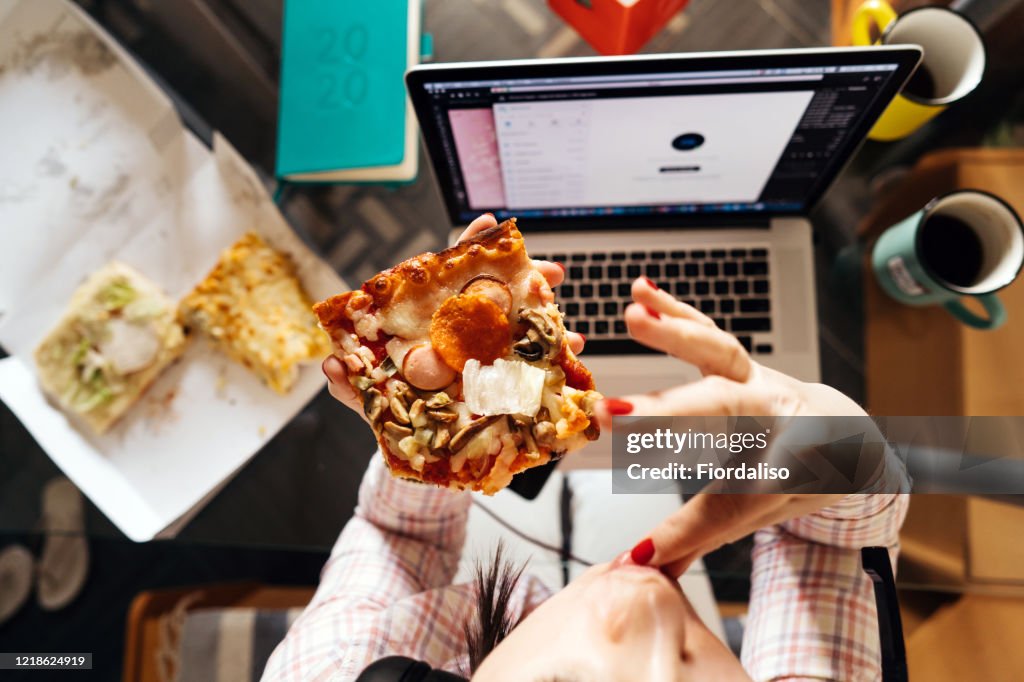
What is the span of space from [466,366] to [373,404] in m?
0.10

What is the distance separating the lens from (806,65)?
71 centimetres

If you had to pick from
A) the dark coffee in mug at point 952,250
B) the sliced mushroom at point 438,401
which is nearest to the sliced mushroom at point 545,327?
the sliced mushroom at point 438,401

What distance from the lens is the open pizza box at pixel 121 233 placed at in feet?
3.70

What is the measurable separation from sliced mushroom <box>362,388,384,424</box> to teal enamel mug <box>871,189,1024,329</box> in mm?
793

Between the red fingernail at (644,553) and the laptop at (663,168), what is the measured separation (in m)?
0.29

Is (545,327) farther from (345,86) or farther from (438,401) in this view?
(345,86)

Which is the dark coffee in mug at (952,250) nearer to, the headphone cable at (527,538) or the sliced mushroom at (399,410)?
the headphone cable at (527,538)

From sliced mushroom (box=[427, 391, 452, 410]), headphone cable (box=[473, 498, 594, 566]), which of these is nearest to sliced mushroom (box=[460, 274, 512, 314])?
sliced mushroom (box=[427, 391, 452, 410])

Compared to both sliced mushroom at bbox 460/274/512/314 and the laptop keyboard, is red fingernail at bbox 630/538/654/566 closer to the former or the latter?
sliced mushroom at bbox 460/274/512/314

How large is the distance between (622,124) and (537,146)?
0.38ft

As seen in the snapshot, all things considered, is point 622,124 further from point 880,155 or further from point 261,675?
point 261,675

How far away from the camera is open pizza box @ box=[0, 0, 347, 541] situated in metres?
1.13

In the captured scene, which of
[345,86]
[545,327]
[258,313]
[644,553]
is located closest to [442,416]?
[545,327]

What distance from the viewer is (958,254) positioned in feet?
3.23
